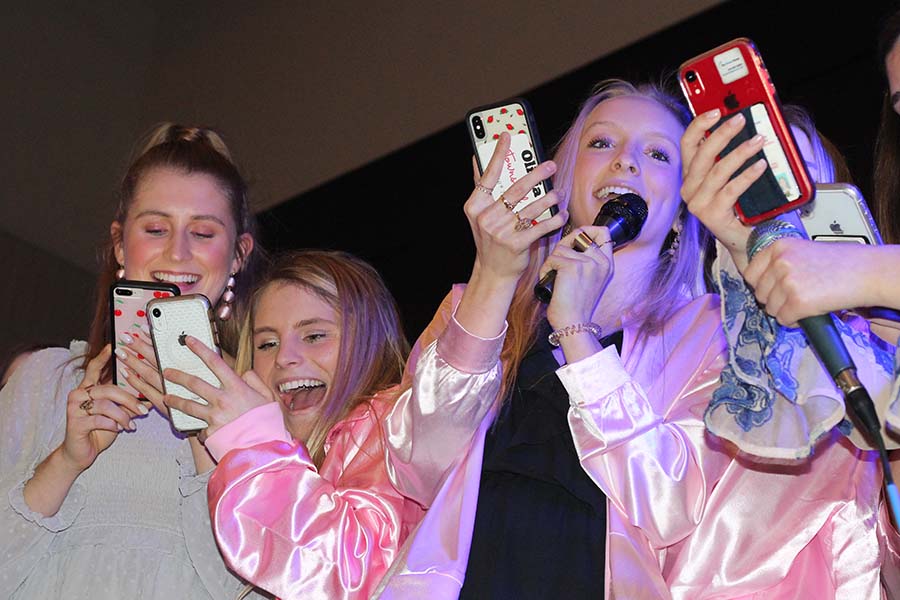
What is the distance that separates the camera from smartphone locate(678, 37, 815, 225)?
1076mm

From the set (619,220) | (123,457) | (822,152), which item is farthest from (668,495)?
(123,457)

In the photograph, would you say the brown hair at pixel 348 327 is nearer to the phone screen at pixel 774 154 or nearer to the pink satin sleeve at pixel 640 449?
the pink satin sleeve at pixel 640 449

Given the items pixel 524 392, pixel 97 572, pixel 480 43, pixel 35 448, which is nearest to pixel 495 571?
pixel 524 392

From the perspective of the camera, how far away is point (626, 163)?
5.60 feet

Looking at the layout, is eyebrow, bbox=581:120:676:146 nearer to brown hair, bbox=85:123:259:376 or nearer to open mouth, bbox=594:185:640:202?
open mouth, bbox=594:185:640:202

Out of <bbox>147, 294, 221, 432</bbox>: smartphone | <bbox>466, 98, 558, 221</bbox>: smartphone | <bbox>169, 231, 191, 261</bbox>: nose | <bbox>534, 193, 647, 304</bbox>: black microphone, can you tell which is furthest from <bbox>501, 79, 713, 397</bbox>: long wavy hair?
<bbox>169, 231, 191, 261</bbox>: nose

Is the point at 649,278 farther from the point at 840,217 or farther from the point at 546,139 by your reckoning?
the point at 546,139

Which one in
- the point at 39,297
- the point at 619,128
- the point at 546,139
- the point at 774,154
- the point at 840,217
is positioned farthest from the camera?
the point at 39,297

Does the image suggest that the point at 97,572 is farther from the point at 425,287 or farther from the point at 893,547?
the point at 425,287

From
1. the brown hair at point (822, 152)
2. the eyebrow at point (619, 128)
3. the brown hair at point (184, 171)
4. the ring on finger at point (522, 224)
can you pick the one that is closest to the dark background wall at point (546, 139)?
the brown hair at point (822, 152)

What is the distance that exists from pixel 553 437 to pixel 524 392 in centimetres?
10

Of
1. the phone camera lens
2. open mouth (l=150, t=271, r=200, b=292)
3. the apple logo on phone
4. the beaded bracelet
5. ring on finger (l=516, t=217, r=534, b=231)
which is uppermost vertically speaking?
the phone camera lens

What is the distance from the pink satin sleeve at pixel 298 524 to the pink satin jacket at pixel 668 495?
0.33 ft

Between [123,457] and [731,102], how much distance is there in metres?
1.11
